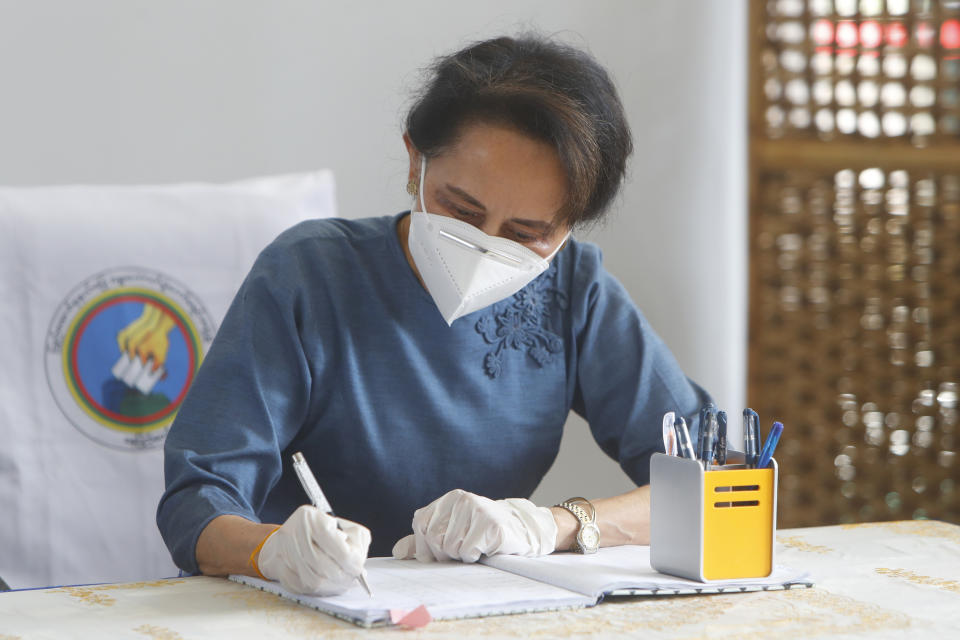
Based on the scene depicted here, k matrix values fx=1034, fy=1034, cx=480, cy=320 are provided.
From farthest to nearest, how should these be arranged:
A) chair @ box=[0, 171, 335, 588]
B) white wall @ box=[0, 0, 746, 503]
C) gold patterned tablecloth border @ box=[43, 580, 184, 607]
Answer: white wall @ box=[0, 0, 746, 503], chair @ box=[0, 171, 335, 588], gold patterned tablecloth border @ box=[43, 580, 184, 607]

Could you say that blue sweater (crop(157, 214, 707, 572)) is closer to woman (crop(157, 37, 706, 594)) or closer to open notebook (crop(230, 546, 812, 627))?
woman (crop(157, 37, 706, 594))

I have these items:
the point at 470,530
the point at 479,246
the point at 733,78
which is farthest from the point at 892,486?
the point at 470,530

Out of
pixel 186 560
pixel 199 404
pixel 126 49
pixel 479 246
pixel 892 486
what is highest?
pixel 126 49

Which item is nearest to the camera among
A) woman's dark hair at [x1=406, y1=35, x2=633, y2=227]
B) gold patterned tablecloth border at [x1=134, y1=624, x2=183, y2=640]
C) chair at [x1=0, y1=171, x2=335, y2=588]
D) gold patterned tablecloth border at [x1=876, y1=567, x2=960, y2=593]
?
gold patterned tablecloth border at [x1=134, y1=624, x2=183, y2=640]

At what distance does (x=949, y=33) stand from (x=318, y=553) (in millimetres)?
2123

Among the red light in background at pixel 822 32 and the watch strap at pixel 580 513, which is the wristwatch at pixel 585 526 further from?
the red light in background at pixel 822 32

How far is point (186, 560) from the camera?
1105 mm

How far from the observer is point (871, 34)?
95.0 inches

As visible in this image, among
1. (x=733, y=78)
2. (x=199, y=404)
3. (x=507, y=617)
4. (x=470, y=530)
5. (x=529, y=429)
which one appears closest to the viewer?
(x=507, y=617)

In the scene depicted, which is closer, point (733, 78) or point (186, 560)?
point (186, 560)

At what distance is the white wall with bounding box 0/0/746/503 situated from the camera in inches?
76.5

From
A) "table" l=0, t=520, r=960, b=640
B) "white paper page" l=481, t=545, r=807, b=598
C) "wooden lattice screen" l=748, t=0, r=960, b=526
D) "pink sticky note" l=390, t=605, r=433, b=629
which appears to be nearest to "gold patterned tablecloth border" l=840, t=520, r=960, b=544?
"table" l=0, t=520, r=960, b=640

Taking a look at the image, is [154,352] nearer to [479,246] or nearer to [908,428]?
[479,246]

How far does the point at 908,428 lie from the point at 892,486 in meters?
0.15
